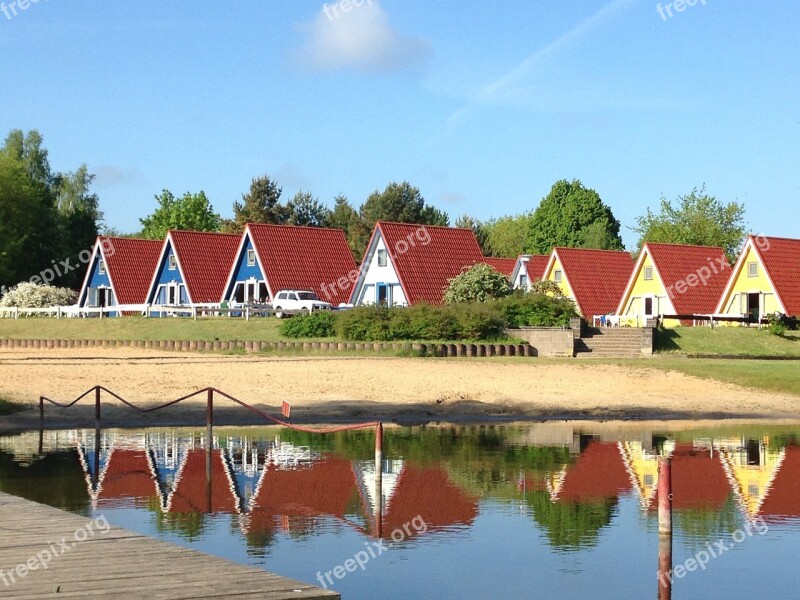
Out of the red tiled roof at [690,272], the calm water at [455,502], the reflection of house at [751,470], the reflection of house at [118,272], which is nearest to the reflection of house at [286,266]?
the reflection of house at [118,272]

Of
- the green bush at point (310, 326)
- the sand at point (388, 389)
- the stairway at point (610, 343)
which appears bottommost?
the sand at point (388, 389)

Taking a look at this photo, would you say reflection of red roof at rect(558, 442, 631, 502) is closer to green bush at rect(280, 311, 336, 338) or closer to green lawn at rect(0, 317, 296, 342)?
green bush at rect(280, 311, 336, 338)

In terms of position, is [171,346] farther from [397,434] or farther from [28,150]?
[28,150]

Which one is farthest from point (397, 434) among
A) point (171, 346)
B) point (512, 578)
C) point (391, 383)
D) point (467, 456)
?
point (171, 346)

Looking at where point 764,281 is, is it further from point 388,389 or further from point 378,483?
point 378,483

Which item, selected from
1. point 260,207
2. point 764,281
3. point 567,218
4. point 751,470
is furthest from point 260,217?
point 751,470

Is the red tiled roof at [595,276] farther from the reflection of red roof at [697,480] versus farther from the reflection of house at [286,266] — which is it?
the reflection of red roof at [697,480]

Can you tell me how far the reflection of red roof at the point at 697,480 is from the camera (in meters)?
20.2

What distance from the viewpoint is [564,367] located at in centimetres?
4378

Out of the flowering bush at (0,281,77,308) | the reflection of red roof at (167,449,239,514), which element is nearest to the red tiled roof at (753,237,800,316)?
the flowering bush at (0,281,77,308)

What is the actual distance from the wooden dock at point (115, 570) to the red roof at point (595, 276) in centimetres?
6599

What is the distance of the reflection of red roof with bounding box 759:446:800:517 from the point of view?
19516 millimetres

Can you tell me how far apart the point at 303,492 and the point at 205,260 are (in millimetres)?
59666

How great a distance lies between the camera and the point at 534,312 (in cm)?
5591
